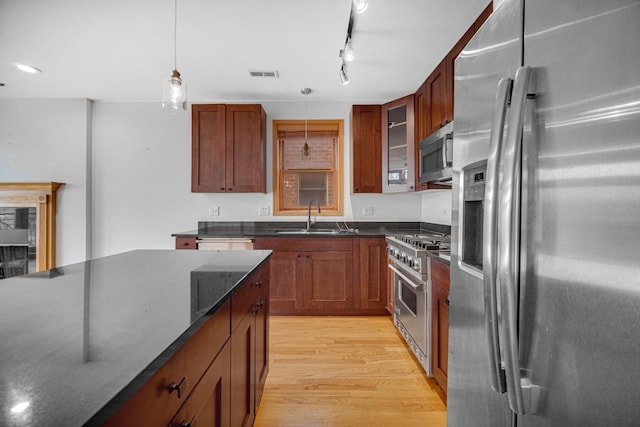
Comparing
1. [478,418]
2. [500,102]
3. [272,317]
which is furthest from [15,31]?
[478,418]

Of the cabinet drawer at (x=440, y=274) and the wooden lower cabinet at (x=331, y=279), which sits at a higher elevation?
the cabinet drawer at (x=440, y=274)

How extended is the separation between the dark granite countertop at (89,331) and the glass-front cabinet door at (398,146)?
2.34 m

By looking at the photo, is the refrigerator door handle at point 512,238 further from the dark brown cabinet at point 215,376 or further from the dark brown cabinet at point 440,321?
the dark brown cabinet at point 440,321

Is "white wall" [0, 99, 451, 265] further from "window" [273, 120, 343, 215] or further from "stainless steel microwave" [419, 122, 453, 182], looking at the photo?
"stainless steel microwave" [419, 122, 453, 182]

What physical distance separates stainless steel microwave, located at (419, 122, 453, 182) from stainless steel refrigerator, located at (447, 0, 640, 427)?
1.12 metres

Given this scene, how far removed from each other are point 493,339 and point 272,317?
9.26 ft

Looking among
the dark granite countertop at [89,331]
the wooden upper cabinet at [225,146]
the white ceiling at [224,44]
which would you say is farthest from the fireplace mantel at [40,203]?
the dark granite countertop at [89,331]

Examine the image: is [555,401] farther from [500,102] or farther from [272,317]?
[272,317]

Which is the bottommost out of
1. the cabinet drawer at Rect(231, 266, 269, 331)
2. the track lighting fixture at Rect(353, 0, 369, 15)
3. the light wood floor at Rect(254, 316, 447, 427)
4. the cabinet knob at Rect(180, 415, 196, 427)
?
the light wood floor at Rect(254, 316, 447, 427)

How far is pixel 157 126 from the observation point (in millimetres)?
3930

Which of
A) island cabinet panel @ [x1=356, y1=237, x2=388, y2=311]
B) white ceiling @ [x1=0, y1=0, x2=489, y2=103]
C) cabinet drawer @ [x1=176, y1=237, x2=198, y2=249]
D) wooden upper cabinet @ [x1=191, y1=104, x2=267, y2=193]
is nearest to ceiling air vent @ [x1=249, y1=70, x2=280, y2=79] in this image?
white ceiling @ [x1=0, y1=0, x2=489, y2=103]

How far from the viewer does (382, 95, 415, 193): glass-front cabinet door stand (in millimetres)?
3141

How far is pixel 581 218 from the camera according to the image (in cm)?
61

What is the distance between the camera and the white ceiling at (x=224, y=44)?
218cm
